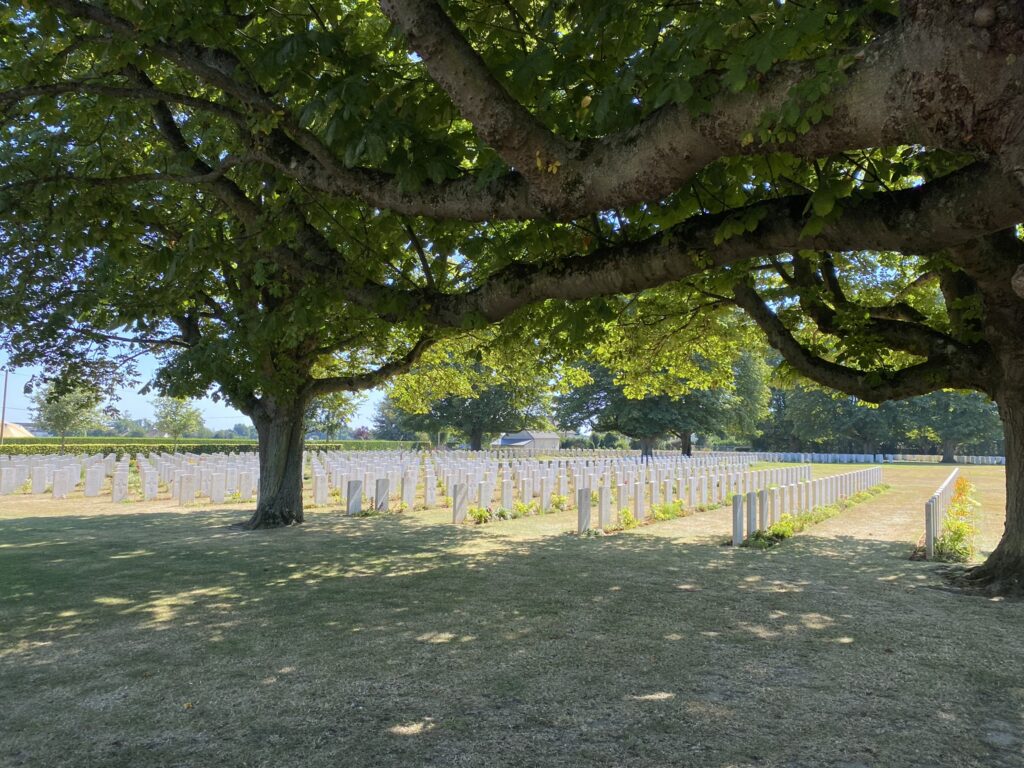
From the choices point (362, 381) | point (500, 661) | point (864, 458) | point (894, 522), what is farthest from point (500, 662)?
point (864, 458)

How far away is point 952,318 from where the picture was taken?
8.05 meters

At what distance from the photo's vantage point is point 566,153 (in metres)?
4.11

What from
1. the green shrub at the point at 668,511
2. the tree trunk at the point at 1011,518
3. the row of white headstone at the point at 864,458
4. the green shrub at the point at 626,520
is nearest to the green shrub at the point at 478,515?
the green shrub at the point at 626,520

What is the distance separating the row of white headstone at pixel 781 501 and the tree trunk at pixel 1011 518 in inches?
130

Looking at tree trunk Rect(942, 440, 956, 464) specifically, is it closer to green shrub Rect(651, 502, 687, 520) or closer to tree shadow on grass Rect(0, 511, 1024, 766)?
green shrub Rect(651, 502, 687, 520)

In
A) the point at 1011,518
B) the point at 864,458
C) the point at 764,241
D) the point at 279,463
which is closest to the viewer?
the point at 764,241

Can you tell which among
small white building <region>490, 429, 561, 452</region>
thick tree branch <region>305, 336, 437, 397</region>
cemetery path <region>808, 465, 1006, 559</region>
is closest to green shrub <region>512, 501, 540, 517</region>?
thick tree branch <region>305, 336, 437, 397</region>

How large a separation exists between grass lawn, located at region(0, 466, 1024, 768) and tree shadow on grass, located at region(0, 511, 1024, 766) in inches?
0.8

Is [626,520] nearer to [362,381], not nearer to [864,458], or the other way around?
[362,381]

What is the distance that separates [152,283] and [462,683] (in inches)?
313

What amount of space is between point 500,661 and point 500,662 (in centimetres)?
2

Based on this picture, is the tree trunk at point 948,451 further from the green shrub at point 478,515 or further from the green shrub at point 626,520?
the green shrub at point 478,515

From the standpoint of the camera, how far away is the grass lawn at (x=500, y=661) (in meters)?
3.30

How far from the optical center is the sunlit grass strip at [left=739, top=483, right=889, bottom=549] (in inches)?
405
